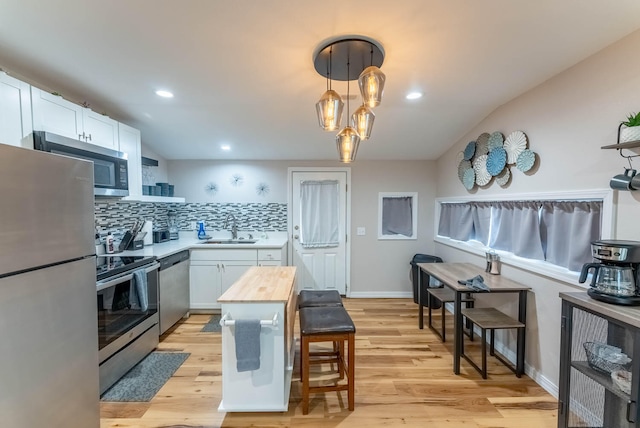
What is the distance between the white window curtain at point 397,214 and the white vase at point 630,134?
286 cm

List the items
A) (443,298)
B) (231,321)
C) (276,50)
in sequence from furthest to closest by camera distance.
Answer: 1. (443,298)
2. (276,50)
3. (231,321)

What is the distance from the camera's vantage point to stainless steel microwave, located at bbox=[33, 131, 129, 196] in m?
2.00

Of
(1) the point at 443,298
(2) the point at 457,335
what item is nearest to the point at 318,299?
(2) the point at 457,335

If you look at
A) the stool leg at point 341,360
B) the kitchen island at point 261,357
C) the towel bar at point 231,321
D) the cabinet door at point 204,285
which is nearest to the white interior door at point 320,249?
the cabinet door at point 204,285

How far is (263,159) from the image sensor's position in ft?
14.3

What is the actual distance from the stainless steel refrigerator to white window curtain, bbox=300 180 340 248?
2970 millimetres

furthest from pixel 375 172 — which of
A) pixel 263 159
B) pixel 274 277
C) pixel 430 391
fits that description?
pixel 430 391

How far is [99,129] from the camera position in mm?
2594

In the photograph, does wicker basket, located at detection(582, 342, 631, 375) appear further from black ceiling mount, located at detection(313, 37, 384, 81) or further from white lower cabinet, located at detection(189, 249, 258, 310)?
white lower cabinet, located at detection(189, 249, 258, 310)

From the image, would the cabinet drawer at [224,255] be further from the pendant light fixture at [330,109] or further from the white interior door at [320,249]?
the pendant light fixture at [330,109]

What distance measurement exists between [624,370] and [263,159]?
162 inches

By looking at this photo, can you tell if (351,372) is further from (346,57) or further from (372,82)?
(346,57)

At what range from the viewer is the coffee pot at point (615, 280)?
152 centimetres

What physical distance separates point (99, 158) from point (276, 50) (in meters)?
1.80
